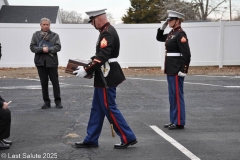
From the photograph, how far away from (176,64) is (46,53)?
322 centimetres

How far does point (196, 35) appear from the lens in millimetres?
20000

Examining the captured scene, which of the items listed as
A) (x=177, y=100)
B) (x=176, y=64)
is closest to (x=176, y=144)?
(x=177, y=100)

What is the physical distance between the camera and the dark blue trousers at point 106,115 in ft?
20.8

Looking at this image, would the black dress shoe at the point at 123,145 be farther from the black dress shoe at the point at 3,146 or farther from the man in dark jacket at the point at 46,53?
the man in dark jacket at the point at 46,53

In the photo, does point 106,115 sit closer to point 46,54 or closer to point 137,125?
point 137,125

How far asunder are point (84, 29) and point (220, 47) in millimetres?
5946

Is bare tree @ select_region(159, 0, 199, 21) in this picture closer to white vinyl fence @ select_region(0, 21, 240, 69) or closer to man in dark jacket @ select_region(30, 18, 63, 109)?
white vinyl fence @ select_region(0, 21, 240, 69)

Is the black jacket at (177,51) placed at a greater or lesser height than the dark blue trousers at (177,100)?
greater

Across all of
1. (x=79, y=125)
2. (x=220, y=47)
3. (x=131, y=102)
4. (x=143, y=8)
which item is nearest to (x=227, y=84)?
(x=131, y=102)

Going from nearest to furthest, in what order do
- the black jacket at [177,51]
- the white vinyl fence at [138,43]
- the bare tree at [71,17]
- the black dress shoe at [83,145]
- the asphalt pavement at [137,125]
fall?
the asphalt pavement at [137,125] < the black dress shoe at [83,145] < the black jacket at [177,51] < the white vinyl fence at [138,43] < the bare tree at [71,17]

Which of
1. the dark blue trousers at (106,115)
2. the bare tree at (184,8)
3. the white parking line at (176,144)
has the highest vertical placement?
the bare tree at (184,8)

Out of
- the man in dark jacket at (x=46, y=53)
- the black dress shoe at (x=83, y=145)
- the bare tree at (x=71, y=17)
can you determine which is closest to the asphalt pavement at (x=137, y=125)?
the black dress shoe at (x=83, y=145)

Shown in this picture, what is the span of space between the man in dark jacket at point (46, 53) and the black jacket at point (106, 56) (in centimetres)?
354

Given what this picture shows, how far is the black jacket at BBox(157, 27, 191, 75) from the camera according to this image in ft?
25.1
